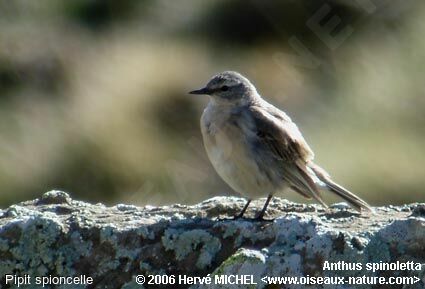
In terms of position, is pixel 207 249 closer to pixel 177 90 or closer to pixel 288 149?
pixel 288 149

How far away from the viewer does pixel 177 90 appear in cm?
1681

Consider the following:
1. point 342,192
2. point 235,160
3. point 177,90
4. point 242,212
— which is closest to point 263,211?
point 242,212

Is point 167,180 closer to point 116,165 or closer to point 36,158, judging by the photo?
point 116,165

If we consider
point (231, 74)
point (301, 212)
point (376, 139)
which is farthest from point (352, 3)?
point (301, 212)

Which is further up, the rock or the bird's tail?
the bird's tail

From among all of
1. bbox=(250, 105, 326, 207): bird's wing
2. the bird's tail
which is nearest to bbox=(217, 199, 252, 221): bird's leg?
bbox=(250, 105, 326, 207): bird's wing

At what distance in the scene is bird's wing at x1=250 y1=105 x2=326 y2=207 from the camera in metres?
8.55

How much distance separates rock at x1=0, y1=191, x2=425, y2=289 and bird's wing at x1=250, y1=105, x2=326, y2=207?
1.25 m

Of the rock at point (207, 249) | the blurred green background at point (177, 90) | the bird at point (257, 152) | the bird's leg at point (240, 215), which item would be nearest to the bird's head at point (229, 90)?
the bird at point (257, 152)

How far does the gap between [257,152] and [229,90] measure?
0.82 m

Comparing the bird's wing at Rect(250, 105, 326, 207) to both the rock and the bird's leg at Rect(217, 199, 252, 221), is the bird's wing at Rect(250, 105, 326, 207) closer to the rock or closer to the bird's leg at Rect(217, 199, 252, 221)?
the bird's leg at Rect(217, 199, 252, 221)

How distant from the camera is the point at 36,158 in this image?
15.0 meters

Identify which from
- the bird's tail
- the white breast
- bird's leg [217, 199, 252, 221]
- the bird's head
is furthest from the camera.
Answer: the bird's head

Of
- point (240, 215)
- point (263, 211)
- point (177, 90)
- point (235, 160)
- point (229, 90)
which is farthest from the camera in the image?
point (177, 90)
